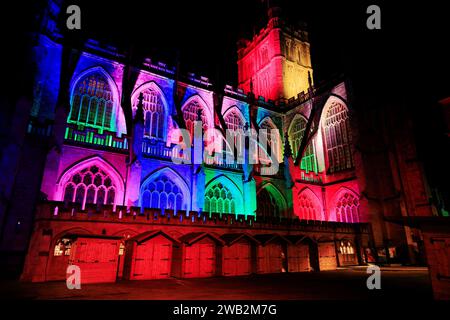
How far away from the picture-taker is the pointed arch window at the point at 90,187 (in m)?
16.3

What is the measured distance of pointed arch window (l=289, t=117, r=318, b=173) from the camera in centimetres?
2883

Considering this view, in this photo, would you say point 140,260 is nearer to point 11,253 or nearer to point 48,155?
point 11,253

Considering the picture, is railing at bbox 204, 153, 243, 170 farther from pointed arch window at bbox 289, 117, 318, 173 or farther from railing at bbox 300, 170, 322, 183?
pointed arch window at bbox 289, 117, 318, 173

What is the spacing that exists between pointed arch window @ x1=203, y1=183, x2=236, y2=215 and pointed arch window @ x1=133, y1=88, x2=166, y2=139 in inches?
277

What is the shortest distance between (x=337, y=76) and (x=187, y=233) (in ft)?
71.7

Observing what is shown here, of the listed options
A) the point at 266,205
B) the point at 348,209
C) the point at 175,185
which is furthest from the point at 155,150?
the point at 348,209

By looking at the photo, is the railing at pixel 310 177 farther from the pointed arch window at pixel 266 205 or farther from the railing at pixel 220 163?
the railing at pixel 220 163

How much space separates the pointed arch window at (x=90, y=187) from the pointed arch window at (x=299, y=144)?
18604 millimetres

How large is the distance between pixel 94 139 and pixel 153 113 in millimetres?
7600

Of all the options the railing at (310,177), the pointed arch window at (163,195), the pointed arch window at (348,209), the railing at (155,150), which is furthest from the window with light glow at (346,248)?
the railing at (155,150)

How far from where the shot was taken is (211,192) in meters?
20.6

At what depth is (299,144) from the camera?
1195 inches

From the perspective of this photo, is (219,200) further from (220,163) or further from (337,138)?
(337,138)
